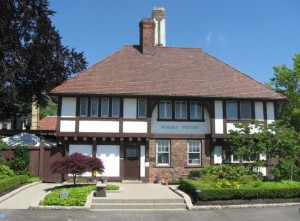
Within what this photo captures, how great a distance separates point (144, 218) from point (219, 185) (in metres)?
5.06

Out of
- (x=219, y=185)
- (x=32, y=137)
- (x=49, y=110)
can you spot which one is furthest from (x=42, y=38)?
(x=49, y=110)

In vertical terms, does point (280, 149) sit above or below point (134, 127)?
below

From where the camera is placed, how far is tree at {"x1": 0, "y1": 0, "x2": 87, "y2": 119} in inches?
955

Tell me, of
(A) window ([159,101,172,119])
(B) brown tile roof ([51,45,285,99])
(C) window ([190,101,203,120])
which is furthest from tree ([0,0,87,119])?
(C) window ([190,101,203,120])

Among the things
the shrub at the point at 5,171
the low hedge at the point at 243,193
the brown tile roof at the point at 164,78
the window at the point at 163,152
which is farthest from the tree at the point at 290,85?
the shrub at the point at 5,171

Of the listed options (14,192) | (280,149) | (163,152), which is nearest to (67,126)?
(163,152)

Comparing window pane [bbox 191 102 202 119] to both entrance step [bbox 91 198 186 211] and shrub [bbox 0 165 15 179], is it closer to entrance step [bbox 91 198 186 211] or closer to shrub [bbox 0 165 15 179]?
entrance step [bbox 91 198 186 211]

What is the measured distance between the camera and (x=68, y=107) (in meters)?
23.9

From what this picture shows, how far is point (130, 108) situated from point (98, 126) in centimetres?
236

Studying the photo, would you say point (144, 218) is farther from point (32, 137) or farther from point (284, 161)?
point (32, 137)

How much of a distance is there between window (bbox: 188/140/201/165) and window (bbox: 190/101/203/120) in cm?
162

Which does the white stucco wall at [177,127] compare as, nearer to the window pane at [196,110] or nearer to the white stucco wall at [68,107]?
the window pane at [196,110]

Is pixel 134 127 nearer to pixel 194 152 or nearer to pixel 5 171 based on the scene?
pixel 194 152

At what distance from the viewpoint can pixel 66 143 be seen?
23922mm
